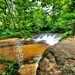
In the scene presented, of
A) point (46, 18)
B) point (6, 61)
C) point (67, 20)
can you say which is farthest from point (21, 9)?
point (46, 18)

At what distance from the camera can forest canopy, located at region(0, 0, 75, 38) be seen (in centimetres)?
601

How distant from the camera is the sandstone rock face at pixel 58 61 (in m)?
2.86

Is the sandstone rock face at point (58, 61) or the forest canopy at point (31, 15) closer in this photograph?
the sandstone rock face at point (58, 61)

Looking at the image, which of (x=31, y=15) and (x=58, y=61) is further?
(x=31, y=15)

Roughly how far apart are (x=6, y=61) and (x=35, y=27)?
53.6ft

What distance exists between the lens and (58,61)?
303 centimetres

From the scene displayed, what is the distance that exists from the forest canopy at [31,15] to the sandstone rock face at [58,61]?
9.17 ft

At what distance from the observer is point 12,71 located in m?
7.85

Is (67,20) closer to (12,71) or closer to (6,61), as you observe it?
(6,61)

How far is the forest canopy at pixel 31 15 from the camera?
6012mm

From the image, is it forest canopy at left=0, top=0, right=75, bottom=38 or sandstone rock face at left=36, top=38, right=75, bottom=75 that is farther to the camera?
forest canopy at left=0, top=0, right=75, bottom=38

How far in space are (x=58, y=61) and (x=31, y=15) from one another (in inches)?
206

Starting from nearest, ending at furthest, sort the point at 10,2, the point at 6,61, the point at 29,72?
the point at 10,2 < the point at 29,72 < the point at 6,61

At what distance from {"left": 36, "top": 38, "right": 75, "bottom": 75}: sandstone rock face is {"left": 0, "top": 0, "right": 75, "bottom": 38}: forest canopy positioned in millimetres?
2796
